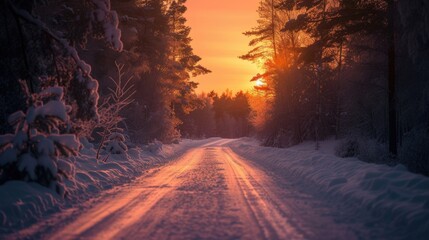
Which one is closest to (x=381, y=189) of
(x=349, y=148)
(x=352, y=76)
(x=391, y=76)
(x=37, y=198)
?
(x=37, y=198)

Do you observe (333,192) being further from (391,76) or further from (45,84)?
(391,76)

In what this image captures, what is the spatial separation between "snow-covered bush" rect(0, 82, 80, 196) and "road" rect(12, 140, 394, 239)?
4.09 feet

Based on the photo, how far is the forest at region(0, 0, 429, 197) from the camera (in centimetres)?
851

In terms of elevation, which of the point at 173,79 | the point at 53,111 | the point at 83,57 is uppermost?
the point at 173,79

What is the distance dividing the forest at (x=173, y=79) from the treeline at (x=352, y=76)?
9 centimetres

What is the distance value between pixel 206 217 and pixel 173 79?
1302 inches

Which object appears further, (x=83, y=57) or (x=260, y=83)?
(x=260, y=83)

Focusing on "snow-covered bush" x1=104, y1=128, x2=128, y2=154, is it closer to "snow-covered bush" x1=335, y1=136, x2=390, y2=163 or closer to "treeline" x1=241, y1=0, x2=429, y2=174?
"treeline" x1=241, y1=0, x2=429, y2=174

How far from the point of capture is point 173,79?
39125mm

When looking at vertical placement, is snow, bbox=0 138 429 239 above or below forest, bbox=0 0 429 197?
below

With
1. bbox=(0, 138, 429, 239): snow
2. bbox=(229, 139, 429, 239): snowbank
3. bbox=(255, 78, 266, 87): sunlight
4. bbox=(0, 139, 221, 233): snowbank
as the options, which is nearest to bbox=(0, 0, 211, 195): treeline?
bbox=(0, 139, 221, 233): snowbank

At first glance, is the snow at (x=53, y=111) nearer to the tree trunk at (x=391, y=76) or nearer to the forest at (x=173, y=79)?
the forest at (x=173, y=79)

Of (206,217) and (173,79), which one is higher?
(173,79)

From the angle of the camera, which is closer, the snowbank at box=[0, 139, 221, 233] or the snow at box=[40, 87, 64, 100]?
the snowbank at box=[0, 139, 221, 233]
